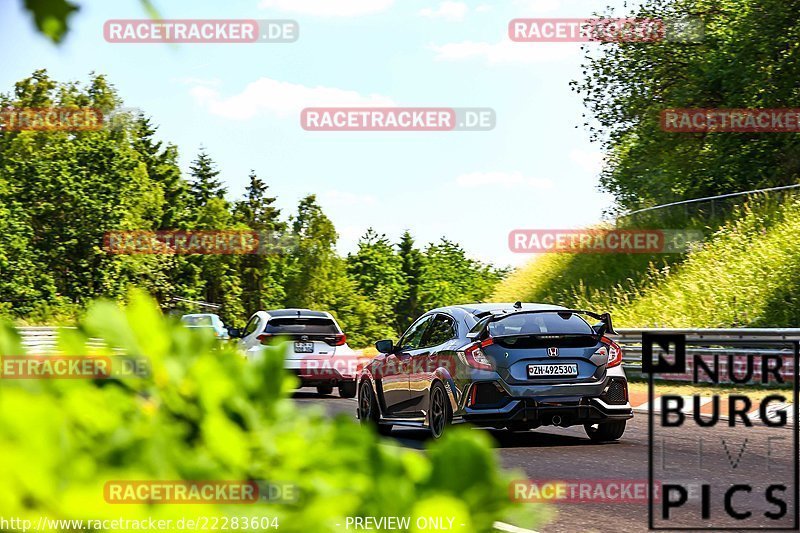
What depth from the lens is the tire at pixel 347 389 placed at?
22453 mm

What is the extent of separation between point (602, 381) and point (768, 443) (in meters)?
1.95

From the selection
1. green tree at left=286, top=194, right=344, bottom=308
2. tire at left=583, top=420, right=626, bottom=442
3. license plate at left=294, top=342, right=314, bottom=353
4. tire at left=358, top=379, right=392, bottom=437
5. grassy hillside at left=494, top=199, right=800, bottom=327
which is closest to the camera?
tire at left=583, top=420, right=626, bottom=442

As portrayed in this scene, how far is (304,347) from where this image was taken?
21969mm

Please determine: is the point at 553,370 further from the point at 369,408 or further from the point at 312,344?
the point at 312,344

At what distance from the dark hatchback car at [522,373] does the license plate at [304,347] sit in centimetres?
906

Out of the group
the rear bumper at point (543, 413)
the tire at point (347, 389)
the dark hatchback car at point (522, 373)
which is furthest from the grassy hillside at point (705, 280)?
the rear bumper at point (543, 413)

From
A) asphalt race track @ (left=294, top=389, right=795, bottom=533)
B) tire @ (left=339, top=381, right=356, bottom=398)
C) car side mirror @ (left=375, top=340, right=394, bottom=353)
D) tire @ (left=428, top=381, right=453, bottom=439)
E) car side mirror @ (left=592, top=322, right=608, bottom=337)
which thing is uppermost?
car side mirror @ (left=592, top=322, right=608, bottom=337)

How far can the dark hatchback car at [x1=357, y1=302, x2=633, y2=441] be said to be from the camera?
11.9 meters

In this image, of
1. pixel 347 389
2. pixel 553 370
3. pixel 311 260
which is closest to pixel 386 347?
pixel 553 370

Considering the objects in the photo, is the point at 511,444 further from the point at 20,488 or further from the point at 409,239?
the point at 409,239

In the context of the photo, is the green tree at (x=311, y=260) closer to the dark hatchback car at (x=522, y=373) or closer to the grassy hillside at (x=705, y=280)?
the grassy hillside at (x=705, y=280)

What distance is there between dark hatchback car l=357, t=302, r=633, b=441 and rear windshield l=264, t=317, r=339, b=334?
30.4ft

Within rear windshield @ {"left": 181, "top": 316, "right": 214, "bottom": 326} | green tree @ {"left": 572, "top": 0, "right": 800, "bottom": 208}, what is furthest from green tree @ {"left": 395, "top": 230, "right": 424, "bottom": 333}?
rear windshield @ {"left": 181, "top": 316, "right": 214, "bottom": 326}

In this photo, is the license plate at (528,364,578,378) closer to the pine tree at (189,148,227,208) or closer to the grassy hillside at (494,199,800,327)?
the grassy hillside at (494,199,800,327)
